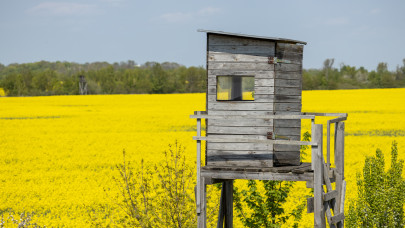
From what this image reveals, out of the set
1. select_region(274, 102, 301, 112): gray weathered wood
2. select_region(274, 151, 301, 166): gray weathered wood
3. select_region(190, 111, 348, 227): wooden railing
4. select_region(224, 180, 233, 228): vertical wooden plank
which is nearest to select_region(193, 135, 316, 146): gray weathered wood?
select_region(190, 111, 348, 227): wooden railing

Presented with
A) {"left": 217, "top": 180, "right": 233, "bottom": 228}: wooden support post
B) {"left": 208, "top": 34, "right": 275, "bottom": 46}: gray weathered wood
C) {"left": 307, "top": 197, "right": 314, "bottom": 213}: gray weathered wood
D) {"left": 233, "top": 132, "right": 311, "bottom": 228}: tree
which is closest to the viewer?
{"left": 307, "top": 197, "right": 314, "bottom": 213}: gray weathered wood

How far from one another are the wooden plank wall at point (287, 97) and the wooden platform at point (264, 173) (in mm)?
358

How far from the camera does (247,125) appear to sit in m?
10.9

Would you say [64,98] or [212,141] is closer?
[212,141]

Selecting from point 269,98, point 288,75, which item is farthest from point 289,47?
point 269,98

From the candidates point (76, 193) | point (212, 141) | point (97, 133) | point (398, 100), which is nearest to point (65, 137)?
point (97, 133)

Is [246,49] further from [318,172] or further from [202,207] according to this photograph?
[202,207]

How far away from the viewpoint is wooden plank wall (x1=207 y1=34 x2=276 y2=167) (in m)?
10.9

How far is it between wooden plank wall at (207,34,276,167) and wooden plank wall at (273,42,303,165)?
0.12m

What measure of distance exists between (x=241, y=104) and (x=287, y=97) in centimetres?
99

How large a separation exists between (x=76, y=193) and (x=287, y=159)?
12.0 metres

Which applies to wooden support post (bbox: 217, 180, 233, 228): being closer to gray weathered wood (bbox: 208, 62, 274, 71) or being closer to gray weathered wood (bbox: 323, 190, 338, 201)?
gray weathered wood (bbox: 323, 190, 338, 201)

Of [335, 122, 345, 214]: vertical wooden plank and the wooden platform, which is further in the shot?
[335, 122, 345, 214]: vertical wooden plank

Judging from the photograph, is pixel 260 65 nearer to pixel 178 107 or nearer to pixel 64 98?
pixel 178 107
